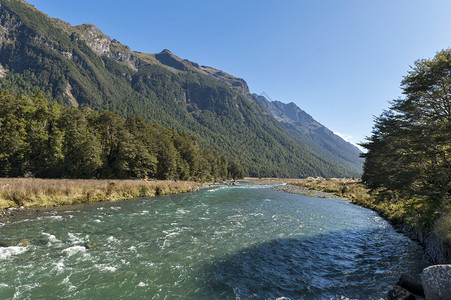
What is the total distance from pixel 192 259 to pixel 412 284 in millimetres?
9503

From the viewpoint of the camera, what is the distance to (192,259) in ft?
35.9

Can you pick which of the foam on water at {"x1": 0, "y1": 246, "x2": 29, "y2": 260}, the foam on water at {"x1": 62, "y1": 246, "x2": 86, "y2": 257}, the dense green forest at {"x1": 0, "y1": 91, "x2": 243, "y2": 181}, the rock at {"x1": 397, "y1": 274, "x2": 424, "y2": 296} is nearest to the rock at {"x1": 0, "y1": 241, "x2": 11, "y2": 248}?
the foam on water at {"x1": 0, "y1": 246, "x2": 29, "y2": 260}

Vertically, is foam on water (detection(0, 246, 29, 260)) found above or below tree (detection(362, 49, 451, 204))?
below

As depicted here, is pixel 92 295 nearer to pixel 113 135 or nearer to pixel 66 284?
pixel 66 284

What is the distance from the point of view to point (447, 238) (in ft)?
29.4

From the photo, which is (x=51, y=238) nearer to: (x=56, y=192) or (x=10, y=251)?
(x=10, y=251)

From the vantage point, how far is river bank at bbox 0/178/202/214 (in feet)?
67.9

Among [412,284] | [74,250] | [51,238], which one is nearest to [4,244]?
[51,238]

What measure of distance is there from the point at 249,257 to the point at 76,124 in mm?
50186

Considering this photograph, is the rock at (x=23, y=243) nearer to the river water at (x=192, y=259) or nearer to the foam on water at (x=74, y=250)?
the river water at (x=192, y=259)

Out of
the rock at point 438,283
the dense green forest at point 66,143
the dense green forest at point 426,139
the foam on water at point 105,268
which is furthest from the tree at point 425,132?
the dense green forest at point 66,143

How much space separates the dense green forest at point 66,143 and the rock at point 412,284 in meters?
49.8

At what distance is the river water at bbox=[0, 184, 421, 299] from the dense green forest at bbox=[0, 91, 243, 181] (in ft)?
93.8

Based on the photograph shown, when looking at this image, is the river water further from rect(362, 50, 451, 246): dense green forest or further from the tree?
the tree
